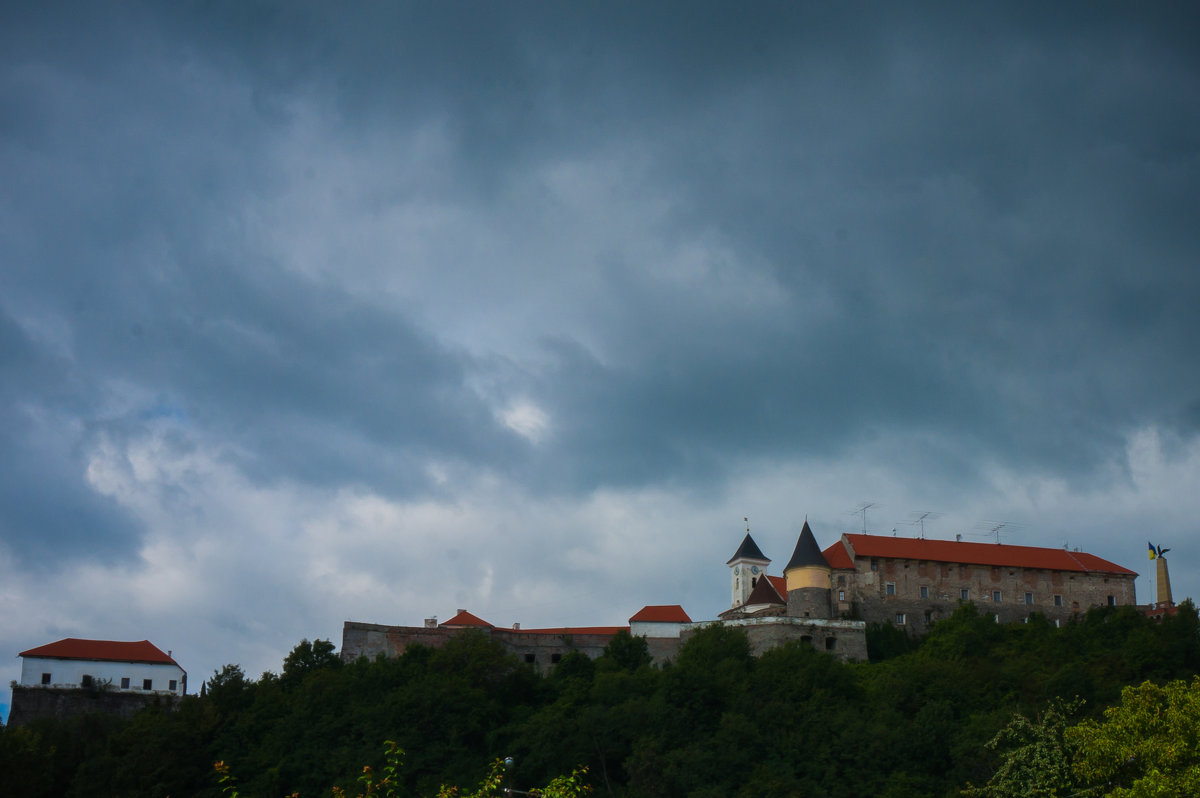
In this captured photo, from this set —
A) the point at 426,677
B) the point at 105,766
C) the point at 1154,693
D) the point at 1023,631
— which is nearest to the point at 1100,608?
the point at 1023,631

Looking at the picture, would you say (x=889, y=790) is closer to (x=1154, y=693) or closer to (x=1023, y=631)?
(x=1154, y=693)

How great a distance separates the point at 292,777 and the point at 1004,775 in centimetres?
3326

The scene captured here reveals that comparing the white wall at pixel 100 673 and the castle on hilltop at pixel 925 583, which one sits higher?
the castle on hilltop at pixel 925 583

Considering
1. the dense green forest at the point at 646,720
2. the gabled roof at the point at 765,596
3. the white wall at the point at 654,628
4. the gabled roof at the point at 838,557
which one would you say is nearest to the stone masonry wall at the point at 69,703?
the dense green forest at the point at 646,720

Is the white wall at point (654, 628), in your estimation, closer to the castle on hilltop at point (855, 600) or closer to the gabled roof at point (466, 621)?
the castle on hilltop at point (855, 600)

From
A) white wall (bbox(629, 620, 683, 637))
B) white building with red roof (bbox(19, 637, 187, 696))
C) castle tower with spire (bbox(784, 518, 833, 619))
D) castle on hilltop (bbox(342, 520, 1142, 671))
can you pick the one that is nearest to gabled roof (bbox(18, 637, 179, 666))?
white building with red roof (bbox(19, 637, 187, 696))

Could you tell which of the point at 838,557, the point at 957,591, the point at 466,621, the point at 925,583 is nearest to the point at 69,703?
the point at 466,621

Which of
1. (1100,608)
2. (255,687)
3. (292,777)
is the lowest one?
(292,777)

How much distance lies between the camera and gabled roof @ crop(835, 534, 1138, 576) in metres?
67.4

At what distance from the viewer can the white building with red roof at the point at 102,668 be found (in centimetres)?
6394

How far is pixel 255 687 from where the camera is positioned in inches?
2402

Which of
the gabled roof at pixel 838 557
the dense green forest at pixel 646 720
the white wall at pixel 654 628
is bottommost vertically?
the dense green forest at pixel 646 720

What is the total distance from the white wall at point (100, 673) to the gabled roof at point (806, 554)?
38.3 m

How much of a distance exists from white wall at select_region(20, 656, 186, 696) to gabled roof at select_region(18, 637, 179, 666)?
0.81 ft
